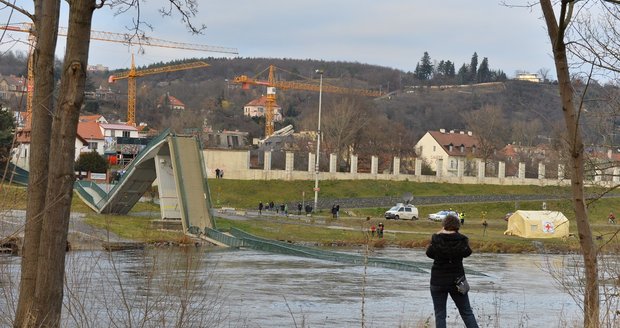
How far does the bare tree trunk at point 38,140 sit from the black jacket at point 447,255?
4.27 m

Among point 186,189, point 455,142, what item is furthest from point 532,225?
point 455,142

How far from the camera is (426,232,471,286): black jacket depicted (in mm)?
10617

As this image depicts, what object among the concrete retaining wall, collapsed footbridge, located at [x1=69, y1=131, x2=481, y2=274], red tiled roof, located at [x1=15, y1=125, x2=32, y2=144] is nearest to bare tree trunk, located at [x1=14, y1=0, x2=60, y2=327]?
red tiled roof, located at [x1=15, y1=125, x2=32, y2=144]

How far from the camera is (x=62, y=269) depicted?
884 cm

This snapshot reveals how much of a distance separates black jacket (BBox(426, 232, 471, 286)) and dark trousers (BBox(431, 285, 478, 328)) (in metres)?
0.08

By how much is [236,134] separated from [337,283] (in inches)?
4538

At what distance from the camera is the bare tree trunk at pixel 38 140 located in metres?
9.25

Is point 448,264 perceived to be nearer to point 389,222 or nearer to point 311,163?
point 389,222

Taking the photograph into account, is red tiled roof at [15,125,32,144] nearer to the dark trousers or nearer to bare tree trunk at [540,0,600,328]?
the dark trousers

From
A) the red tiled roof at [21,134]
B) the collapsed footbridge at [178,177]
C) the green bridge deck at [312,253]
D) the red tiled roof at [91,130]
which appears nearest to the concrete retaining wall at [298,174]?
the collapsed footbridge at [178,177]

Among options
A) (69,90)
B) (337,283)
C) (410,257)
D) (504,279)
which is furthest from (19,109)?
(410,257)

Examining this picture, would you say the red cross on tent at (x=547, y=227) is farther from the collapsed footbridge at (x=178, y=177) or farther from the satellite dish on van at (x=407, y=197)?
the collapsed footbridge at (x=178, y=177)

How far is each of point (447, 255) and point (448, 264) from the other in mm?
153

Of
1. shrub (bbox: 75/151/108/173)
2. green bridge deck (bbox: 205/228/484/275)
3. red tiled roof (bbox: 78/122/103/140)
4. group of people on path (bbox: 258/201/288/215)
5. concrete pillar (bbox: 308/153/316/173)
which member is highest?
red tiled roof (bbox: 78/122/103/140)
